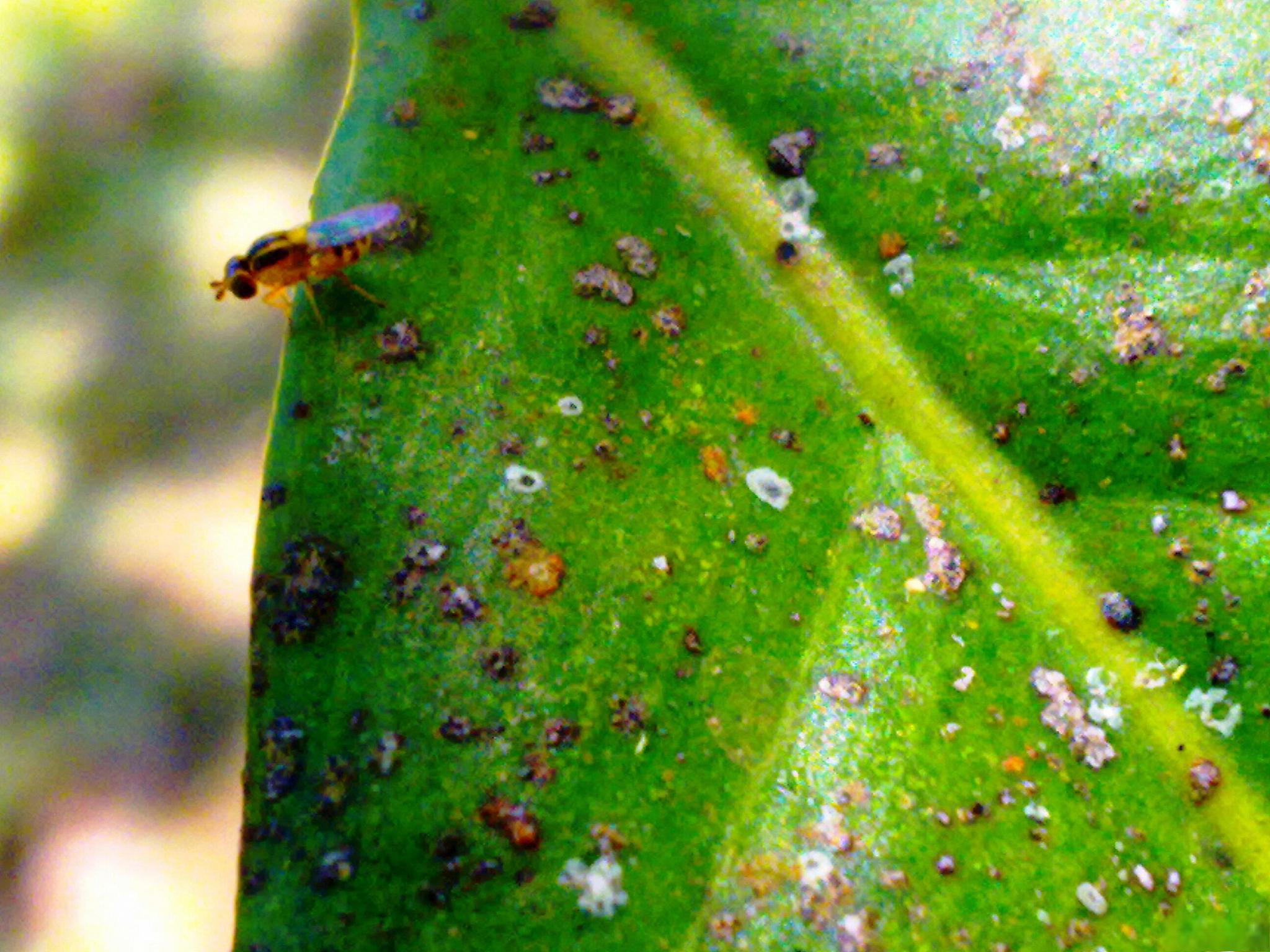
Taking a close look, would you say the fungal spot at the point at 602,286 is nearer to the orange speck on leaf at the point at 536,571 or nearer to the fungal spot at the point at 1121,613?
the orange speck on leaf at the point at 536,571

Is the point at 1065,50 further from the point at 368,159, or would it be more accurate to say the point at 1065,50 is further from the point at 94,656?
the point at 94,656

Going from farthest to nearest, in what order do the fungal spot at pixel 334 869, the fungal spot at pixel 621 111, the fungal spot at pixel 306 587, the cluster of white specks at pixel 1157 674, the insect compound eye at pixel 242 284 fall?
1. the insect compound eye at pixel 242 284
2. the fungal spot at pixel 621 111
3. the cluster of white specks at pixel 1157 674
4. the fungal spot at pixel 306 587
5. the fungal spot at pixel 334 869

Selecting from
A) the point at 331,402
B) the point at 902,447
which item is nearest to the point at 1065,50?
the point at 902,447

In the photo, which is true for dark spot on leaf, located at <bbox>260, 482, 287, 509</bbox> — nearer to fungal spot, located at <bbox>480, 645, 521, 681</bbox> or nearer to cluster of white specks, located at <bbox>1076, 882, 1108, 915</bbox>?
fungal spot, located at <bbox>480, 645, 521, 681</bbox>

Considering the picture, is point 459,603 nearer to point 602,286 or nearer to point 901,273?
point 602,286

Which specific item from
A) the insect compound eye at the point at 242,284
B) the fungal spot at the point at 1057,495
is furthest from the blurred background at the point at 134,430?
the fungal spot at the point at 1057,495

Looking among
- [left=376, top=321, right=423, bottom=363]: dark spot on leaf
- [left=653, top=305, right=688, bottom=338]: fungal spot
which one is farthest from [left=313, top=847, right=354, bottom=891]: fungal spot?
[left=653, top=305, right=688, bottom=338]: fungal spot
